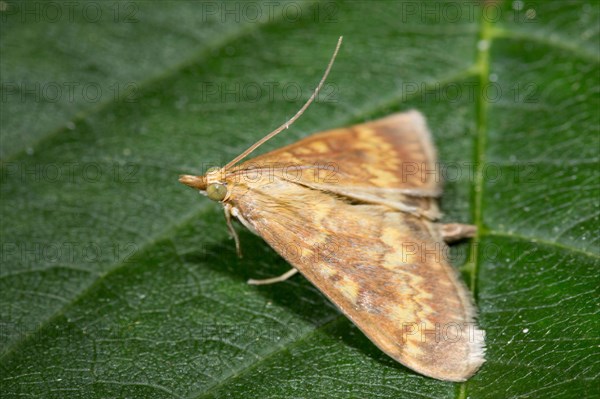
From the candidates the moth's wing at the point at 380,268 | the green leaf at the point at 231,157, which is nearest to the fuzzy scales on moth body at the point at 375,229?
the moth's wing at the point at 380,268

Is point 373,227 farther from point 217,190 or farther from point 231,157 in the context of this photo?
point 231,157

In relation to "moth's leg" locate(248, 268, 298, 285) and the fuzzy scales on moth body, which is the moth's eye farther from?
"moth's leg" locate(248, 268, 298, 285)

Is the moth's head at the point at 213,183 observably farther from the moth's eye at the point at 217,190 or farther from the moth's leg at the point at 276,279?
the moth's leg at the point at 276,279

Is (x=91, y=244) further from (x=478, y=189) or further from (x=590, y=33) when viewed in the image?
(x=590, y=33)

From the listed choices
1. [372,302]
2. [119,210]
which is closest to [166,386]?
[372,302]

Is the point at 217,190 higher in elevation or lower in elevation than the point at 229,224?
higher

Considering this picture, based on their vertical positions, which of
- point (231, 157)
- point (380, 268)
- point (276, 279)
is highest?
point (231, 157)

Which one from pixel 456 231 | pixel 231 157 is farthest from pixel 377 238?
pixel 231 157

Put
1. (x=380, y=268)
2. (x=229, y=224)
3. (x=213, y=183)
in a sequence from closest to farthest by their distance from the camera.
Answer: (x=380, y=268) → (x=213, y=183) → (x=229, y=224)
